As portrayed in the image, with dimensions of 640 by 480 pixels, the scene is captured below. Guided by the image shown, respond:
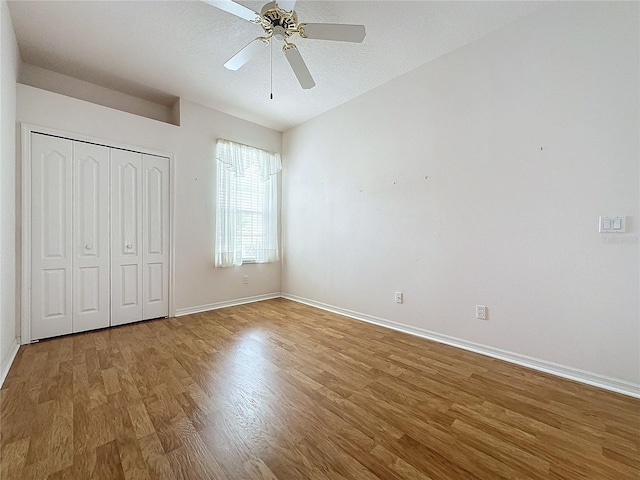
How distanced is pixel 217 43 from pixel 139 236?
95.1 inches

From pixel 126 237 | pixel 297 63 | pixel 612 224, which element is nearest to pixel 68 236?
pixel 126 237

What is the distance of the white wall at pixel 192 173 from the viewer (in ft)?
10.8

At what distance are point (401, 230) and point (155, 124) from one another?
345 centimetres

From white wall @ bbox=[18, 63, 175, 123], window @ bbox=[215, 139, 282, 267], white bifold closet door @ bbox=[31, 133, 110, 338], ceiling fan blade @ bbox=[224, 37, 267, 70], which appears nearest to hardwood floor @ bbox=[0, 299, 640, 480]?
white bifold closet door @ bbox=[31, 133, 110, 338]

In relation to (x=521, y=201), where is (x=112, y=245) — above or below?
below

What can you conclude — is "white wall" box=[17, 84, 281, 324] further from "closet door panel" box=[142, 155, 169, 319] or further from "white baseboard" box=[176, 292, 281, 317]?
"closet door panel" box=[142, 155, 169, 319]

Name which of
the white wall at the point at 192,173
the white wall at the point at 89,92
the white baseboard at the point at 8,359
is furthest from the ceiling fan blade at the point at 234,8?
the white baseboard at the point at 8,359

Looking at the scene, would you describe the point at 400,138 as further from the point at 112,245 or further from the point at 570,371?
the point at 112,245

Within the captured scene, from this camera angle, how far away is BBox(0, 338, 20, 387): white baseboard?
6.64 feet

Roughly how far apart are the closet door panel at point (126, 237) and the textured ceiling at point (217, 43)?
0.98m

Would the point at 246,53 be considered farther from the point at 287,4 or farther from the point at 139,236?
the point at 139,236

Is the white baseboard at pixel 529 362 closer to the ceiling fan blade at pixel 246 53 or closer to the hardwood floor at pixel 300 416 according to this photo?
the hardwood floor at pixel 300 416

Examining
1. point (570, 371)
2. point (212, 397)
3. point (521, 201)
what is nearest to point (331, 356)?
point (212, 397)

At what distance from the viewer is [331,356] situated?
2471 mm
